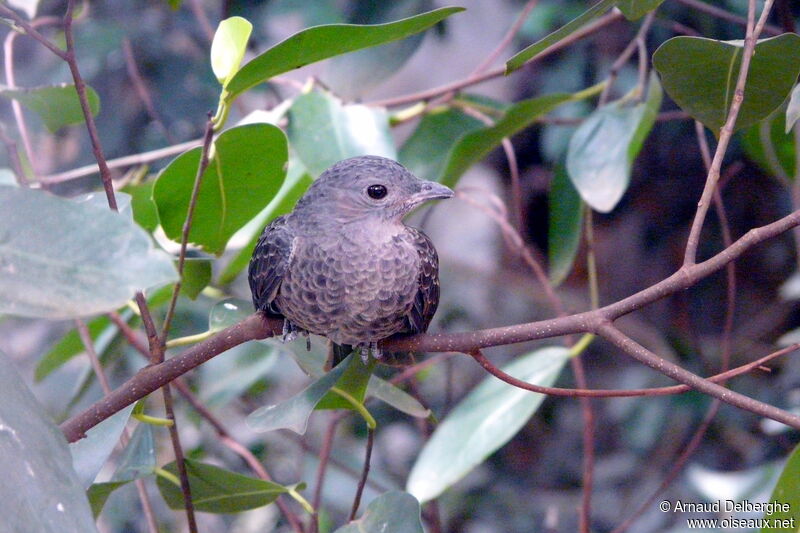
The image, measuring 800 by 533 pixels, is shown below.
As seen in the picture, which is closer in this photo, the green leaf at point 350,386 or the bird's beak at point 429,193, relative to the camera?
the green leaf at point 350,386

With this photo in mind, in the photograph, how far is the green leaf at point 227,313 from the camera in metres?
1.45

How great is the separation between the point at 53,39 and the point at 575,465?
334cm

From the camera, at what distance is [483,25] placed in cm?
508

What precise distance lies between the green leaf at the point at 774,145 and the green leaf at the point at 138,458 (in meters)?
1.54

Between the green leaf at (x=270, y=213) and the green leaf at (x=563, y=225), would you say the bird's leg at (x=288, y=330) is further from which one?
the green leaf at (x=563, y=225)

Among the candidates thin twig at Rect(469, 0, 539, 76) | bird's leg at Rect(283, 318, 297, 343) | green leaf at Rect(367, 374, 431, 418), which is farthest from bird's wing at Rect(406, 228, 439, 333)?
thin twig at Rect(469, 0, 539, 76)

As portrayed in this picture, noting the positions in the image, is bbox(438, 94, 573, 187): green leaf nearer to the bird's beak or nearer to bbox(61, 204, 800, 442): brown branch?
the bird's beak

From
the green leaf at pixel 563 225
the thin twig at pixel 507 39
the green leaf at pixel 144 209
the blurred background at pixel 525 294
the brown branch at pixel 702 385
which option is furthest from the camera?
the blurred background at pixel 525 294

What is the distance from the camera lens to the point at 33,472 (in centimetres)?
92

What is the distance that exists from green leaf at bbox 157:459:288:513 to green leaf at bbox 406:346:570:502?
47 cm

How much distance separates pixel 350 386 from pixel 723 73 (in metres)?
0.81

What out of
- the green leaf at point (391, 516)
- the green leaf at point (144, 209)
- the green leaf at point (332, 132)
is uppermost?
the green leaf at point (332, 132)

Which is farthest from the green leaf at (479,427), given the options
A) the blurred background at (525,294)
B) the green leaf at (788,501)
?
the green leaf at (788,501)

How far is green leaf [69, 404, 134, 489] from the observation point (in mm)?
1329
